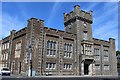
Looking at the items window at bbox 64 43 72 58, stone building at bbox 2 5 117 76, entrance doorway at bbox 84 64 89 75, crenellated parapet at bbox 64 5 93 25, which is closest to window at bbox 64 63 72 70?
stone building at bbox 2 5 117 76

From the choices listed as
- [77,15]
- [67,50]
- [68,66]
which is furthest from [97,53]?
[77,15]

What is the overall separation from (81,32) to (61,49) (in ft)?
25.6

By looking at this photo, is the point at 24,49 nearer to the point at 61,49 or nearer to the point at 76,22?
the point at 61,49

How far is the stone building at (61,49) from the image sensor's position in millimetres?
32156

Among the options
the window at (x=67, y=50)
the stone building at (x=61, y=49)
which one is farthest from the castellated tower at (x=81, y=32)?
the window at (x=67, y=50)

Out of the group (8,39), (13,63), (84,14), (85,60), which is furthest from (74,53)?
(8,39)

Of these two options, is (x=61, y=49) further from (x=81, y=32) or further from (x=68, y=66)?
→ (x=81, y=32)

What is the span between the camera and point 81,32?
40750 mm

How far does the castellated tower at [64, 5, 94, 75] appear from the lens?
3891 centimetres

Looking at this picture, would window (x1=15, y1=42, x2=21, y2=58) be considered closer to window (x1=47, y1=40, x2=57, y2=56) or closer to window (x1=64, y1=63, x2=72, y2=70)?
window (x1=47, y1=40, x2=57, y2=56)

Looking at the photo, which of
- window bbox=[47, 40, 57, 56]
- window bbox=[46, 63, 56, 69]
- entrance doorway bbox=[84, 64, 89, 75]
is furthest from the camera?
entrance doorway bbox=[84, 64, 89, 75]

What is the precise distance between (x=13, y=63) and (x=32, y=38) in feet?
31.7

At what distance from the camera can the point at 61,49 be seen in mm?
35906

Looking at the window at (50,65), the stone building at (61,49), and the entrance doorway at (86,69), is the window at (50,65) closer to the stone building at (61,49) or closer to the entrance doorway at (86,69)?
the stone building at (61,49)
